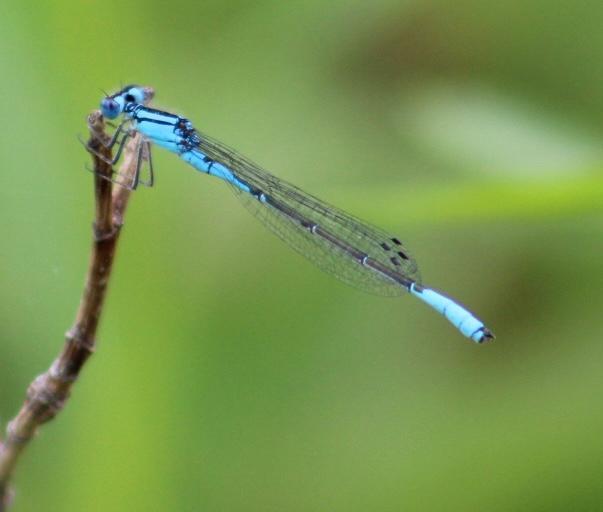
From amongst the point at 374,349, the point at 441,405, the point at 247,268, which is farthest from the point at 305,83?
the point at 441,405

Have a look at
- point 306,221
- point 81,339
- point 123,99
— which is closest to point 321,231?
point 306,221

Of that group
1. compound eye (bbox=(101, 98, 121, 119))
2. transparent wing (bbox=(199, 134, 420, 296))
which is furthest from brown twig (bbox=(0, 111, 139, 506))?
transparent wing (bbox=(199, 134, 420, 296))

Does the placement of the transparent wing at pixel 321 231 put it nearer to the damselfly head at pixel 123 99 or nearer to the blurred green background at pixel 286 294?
the blurred green background at pixel 286 294

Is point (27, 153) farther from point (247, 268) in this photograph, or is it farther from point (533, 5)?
point (533, 5)

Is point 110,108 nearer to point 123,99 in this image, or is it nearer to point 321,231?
point 123,99

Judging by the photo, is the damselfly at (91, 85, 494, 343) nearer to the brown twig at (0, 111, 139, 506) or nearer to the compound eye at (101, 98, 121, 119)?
the compound eye at (101, 98, 121, 119)

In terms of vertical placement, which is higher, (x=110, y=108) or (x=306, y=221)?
(x=306, y=221)

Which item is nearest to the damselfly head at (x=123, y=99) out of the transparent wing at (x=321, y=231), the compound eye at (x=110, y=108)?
the compound eye at (x=110, y=108)
